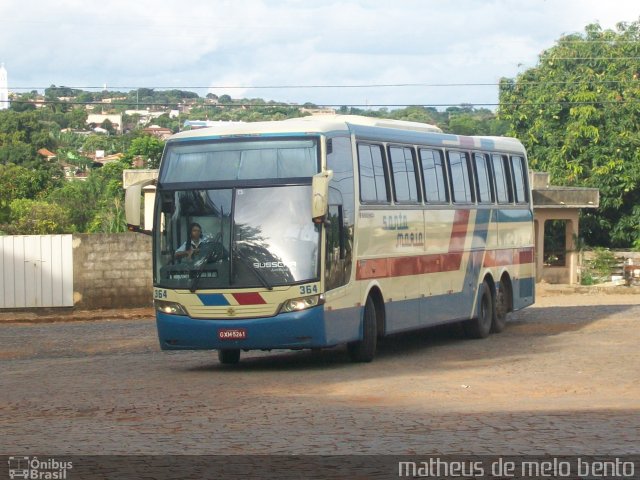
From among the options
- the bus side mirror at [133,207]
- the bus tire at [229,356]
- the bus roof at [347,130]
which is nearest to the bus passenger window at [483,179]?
the bus roof at [347,130]

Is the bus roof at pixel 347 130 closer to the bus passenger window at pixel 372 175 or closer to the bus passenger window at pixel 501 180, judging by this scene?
the bus passenger window at pixel 372 175

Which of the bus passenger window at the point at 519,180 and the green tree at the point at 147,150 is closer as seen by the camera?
the bus passenger window at the point at 519,180

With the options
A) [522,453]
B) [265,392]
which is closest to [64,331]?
[265,392]

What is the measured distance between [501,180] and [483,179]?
116cm

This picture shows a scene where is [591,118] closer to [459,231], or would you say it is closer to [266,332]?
[459,231]

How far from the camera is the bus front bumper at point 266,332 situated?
671 inches

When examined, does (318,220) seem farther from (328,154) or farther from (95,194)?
(95,194)

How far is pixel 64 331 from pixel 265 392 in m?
13.4

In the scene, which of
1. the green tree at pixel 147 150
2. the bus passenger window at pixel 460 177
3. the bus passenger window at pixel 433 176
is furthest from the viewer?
the green tree at pixel 147 150

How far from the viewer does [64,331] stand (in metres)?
27.4

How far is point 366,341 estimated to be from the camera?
→ 18641mm

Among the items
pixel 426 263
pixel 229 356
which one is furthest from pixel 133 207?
pixel 426 263

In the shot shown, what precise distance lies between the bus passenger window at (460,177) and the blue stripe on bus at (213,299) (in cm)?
652

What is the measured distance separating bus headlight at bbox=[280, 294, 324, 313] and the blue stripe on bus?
0.81 meters
